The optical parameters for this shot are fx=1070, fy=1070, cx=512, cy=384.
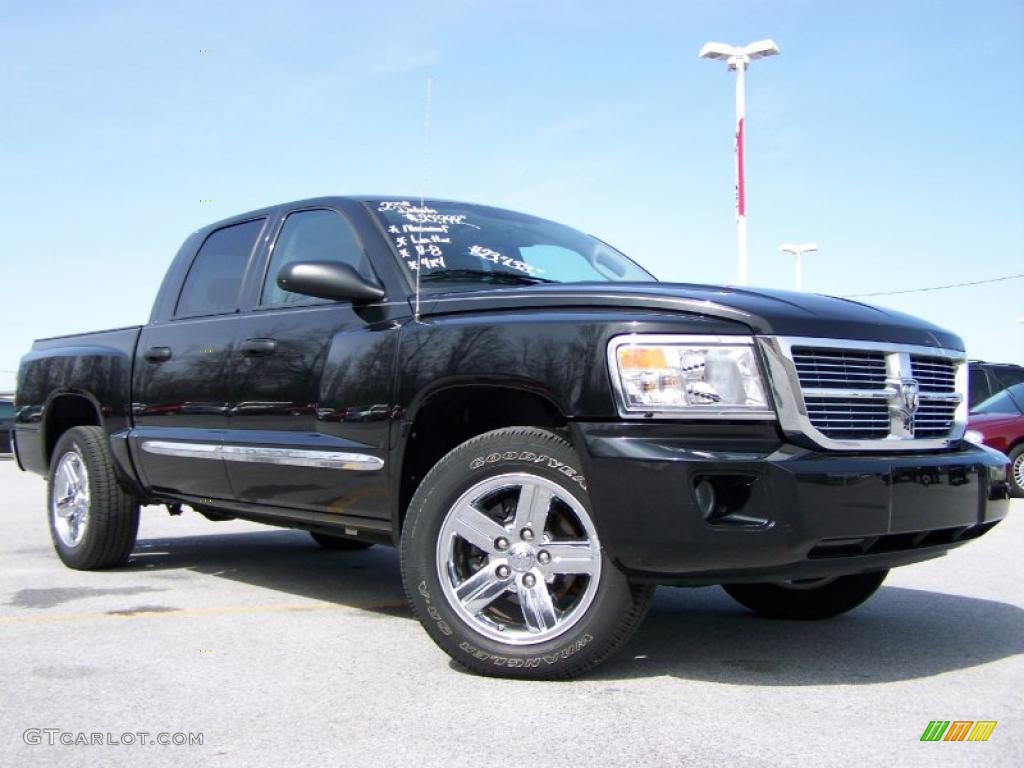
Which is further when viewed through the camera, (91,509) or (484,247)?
(91,509)

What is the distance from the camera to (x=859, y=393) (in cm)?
336

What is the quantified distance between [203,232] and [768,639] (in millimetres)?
3631

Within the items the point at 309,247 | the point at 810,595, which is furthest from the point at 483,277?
the point at 810,595

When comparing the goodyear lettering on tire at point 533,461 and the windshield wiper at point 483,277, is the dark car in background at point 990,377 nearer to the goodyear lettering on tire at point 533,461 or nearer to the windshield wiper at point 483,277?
the windshield wiper at point 483,277

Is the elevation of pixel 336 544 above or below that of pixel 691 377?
below

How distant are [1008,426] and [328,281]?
1045cm

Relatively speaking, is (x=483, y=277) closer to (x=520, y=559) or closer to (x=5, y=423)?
(x=520, y=559)

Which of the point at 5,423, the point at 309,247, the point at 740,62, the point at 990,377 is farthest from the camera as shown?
the point at 5,423

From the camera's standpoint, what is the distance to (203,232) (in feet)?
19.1

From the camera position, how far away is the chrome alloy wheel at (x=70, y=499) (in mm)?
6035

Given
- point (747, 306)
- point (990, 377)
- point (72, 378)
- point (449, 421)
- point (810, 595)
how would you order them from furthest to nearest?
1. point (990, 377)
2. point (72, 378)
3. point (810, 595)
4. point (449, 421)
5. point (747, 306)

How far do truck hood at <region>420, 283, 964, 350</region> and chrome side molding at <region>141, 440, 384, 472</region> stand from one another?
651mm

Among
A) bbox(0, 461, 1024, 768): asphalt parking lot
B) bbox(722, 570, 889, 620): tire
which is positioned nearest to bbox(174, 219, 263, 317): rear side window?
bbox(0, 461, 1024, 768): asphalt parking lot

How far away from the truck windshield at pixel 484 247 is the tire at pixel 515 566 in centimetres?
103
